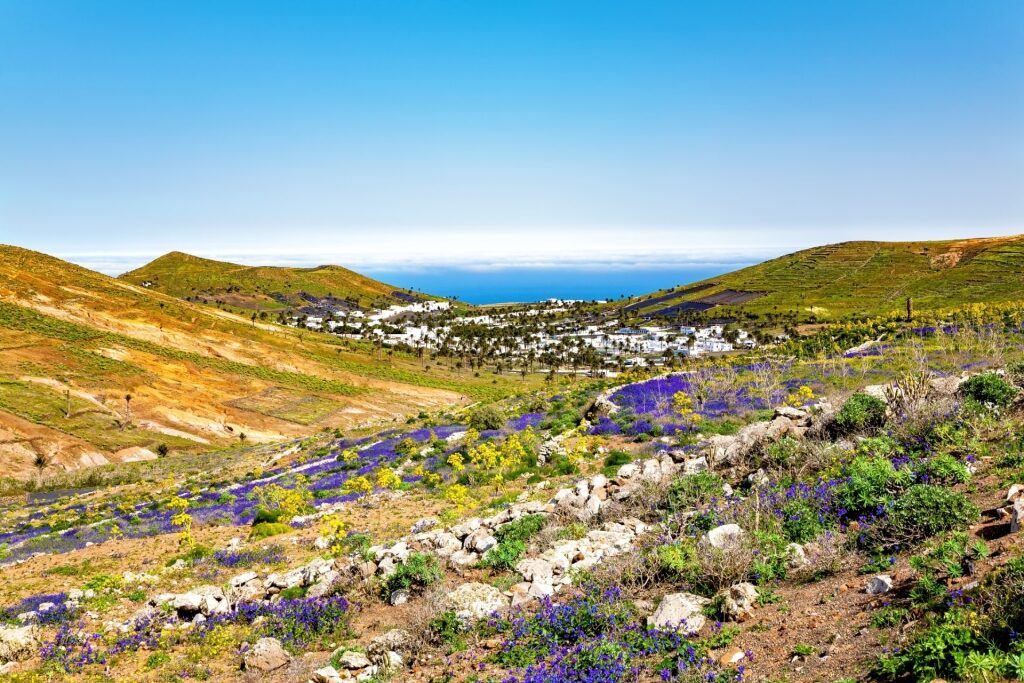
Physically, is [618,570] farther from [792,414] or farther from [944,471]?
[792,414]

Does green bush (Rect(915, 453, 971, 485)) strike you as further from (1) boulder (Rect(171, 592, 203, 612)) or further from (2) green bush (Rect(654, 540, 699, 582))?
(1) boulder (Rect(171, 592, 203, 612))

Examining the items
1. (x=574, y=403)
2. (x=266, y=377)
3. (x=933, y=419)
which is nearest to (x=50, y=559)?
(x=574, y=403)

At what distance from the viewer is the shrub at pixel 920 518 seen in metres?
9.05

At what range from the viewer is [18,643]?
12438 millimetres

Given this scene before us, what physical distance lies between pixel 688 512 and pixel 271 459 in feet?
138

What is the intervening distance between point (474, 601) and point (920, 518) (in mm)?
8384

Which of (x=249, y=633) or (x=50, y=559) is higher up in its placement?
(x=249, y=633)

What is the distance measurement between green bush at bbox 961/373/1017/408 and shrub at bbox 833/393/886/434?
2.19 metres

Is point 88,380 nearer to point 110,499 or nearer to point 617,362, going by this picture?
point 110,499

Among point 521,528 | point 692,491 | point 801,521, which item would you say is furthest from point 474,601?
point 801,521

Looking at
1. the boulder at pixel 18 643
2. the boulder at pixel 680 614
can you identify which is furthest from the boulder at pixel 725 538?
the boulder at pixel 18 643

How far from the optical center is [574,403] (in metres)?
38.5

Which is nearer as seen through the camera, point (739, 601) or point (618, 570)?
point (739, 601)

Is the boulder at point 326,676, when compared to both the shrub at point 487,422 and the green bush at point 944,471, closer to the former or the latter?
the green bush at point 944,471
